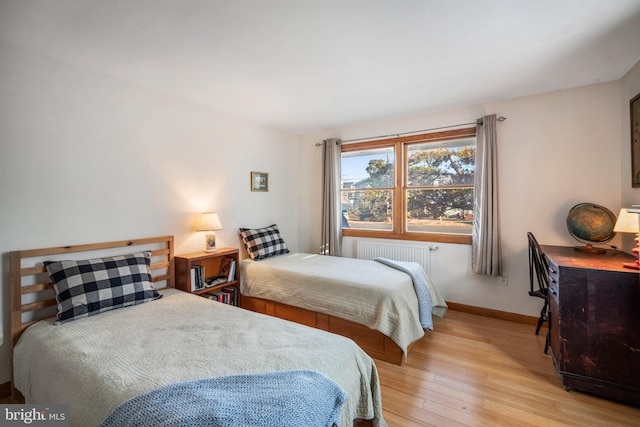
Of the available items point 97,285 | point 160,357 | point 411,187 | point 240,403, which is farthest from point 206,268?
point 411,187

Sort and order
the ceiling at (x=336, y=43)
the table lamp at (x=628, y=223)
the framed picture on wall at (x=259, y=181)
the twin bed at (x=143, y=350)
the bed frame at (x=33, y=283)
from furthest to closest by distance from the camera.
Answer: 1. the framed picture on wall at (x=259, y=181)
2. the table lamp at (x=628, y=223)
3. the bed frame at (x=33, y=283)
4. the ceiling at (x=336, y=43)
5. the twin bed at (x=143, y=350)

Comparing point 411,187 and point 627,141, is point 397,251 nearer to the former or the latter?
point 411,187

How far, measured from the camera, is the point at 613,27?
69.4 inches

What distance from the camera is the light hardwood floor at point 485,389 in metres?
1.68

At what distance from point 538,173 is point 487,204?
564mm

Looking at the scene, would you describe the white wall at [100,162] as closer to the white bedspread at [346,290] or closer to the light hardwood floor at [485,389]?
the white bedspread at [346,290]

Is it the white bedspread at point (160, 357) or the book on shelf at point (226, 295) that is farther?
the book on shelf at point (226, 295)

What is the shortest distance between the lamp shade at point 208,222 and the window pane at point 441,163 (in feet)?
8.02

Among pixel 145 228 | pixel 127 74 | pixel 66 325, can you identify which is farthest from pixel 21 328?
pixel 127 74

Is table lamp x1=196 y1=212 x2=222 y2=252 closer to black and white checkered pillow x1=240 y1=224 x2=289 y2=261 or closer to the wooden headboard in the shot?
black and white checkered pillow x1=240 y1=224 x2=289 y2=261

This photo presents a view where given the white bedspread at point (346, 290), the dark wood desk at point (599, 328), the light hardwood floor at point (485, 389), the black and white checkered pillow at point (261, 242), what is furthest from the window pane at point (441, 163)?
the black and white checkered pillow at point (261, 242)

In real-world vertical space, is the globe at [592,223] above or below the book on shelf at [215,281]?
above

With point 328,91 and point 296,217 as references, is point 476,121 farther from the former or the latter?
point 296,217

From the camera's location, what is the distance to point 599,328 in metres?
Answer: 1.83
